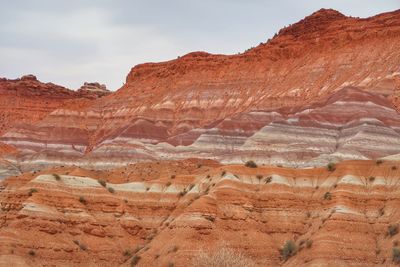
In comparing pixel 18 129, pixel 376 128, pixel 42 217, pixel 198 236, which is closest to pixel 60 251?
pixel 42 217

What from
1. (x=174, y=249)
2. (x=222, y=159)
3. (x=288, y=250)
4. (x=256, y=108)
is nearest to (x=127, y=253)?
(x=174, y=249)

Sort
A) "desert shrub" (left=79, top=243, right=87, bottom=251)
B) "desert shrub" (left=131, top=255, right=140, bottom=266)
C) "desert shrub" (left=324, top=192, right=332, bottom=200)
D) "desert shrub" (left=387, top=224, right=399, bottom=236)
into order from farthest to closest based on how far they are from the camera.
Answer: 1. "desert shrub" (left=79, top=243, right=87, bottom=251)
2. "desert shrub" (left=324, top=192, right=332, bottom=200)
3. "desert shrub" (left=131, top=255, right=140, bottom=266)
4. "desert shrub" (left=387, top=224, right=399, bottom=236)

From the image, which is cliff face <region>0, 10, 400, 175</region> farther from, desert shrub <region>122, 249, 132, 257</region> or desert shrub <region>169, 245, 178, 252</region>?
desert shrub <region>169, 245, 178, 252</region>

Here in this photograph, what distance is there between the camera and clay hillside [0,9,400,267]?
232 feet

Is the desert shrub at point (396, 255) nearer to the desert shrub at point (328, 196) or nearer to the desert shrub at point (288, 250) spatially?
the desert shrub at point (288, 250)

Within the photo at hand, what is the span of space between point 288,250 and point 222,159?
45760 millimetres

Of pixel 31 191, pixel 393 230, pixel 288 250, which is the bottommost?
pixel 288 250

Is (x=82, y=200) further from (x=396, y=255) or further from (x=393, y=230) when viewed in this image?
(x=396, y=255)

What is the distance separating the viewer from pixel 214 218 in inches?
2884

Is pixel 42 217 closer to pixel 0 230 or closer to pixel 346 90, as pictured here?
pixel 0 230

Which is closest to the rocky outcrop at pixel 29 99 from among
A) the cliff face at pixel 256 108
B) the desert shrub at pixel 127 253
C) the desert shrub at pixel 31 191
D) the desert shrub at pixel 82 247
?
the cliff face at pixel 256 108

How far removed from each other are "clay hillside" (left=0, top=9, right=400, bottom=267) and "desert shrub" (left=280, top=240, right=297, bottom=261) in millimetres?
719

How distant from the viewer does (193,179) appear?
276ft

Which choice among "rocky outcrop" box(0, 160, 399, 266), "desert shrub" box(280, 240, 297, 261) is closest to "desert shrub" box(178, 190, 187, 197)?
"rocky outcrop" box(0, 160, 399, 266)
